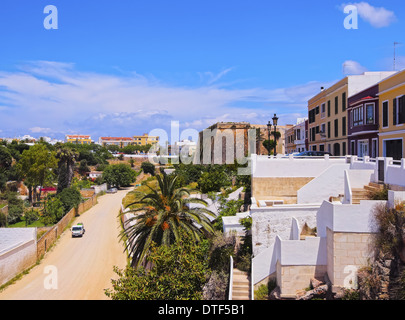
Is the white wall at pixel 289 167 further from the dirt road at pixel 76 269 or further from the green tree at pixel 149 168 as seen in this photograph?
the green tree at pixel 149 168

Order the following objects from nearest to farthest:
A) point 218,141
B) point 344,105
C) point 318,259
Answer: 1. point 318,259
2. point 344,105
3. point 218,141

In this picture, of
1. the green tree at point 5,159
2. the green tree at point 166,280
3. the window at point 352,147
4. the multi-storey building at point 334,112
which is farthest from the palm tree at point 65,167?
the green tree at point 166,280

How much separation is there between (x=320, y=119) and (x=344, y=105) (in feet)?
22.0

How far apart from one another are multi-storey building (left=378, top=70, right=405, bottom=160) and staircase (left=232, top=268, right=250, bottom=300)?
12100 mm

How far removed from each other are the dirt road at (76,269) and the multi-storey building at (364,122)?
59.3ft

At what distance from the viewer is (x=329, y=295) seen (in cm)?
1077

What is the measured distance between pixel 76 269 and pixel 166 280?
47.5ft

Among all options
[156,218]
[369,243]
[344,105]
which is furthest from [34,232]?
[344,105]

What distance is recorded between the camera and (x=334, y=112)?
3002cm

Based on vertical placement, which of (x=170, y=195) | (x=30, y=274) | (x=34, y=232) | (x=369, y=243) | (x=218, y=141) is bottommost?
(x=30, y=274)

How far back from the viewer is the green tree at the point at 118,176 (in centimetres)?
6562

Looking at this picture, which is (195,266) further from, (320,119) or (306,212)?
(320,119)

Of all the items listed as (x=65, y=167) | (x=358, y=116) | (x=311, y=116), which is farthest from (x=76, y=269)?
(x=65, y=167)

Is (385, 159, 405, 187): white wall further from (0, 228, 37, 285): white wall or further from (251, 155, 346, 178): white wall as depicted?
(0, 228, 37, 285): white wall
